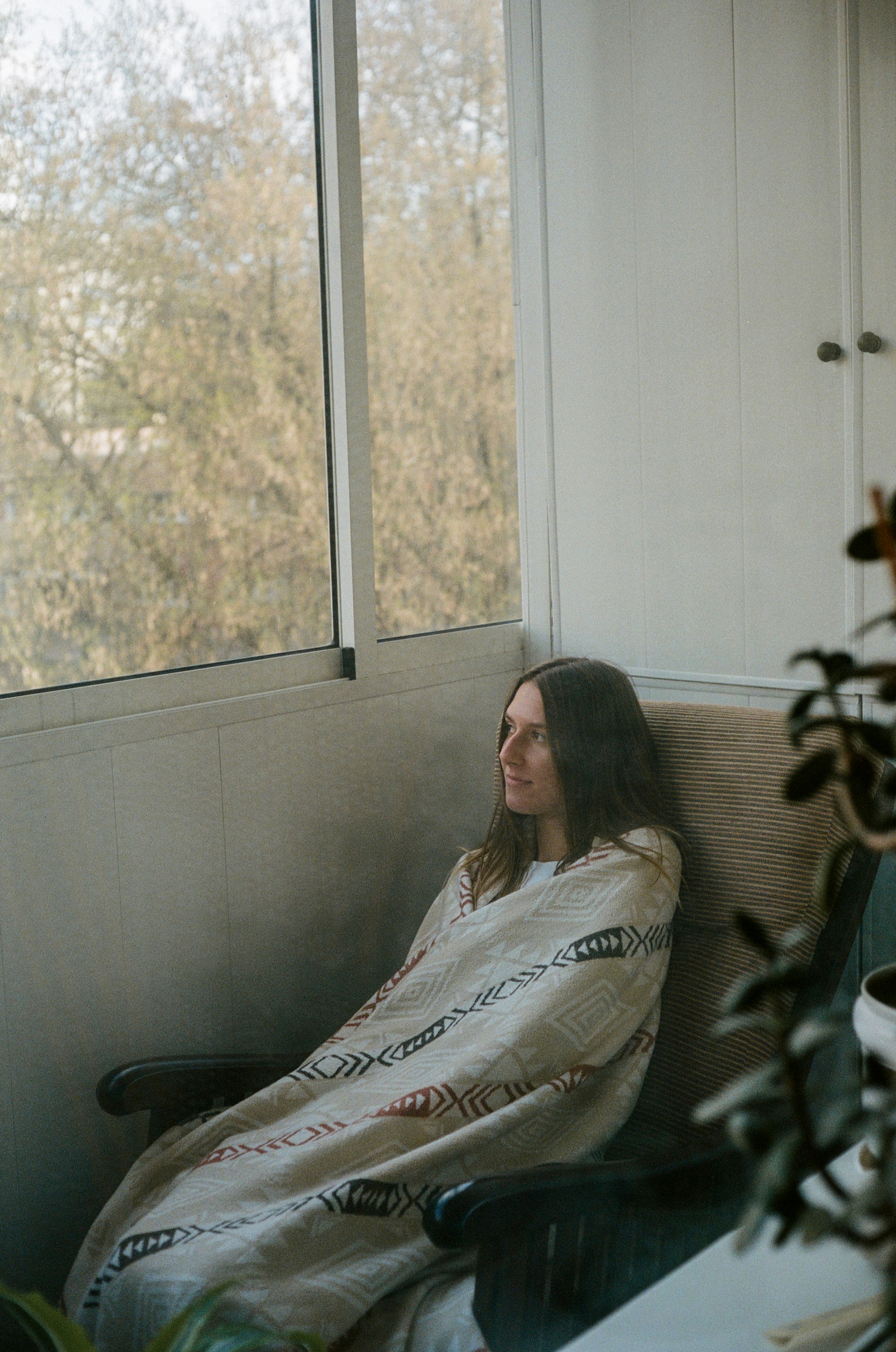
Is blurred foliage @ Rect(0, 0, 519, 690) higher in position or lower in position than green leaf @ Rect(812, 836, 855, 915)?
higher

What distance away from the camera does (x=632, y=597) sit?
5.60 ft

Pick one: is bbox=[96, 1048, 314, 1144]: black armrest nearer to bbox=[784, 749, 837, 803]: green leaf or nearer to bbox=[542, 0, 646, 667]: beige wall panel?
bbox=[542, 0, 646, 667]: beige wall panel

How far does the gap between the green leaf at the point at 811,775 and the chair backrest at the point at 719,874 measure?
2.58 ft

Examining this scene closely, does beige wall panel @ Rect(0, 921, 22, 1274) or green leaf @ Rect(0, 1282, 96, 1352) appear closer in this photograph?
green leaf @ Rect(0, 1282, 96, 1352)

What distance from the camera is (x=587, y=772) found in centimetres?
139

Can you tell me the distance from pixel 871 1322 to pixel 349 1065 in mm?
779

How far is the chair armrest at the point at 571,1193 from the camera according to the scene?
0.95m

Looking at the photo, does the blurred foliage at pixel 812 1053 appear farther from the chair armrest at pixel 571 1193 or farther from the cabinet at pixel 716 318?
the cabinet at pixel 716 318

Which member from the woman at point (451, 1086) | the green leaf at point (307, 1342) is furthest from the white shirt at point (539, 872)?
the green leaf at point (307, 1342)

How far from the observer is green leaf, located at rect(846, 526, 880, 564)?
1.31 ft

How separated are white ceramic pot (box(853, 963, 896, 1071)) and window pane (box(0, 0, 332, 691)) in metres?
0.94

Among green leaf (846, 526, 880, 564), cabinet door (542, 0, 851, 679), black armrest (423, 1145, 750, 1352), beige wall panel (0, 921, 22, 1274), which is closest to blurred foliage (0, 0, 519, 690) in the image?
cabinet door (542, 0, 851, 679)

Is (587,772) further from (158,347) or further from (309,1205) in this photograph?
(158,347)

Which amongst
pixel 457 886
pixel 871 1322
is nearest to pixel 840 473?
pixel 457 886
